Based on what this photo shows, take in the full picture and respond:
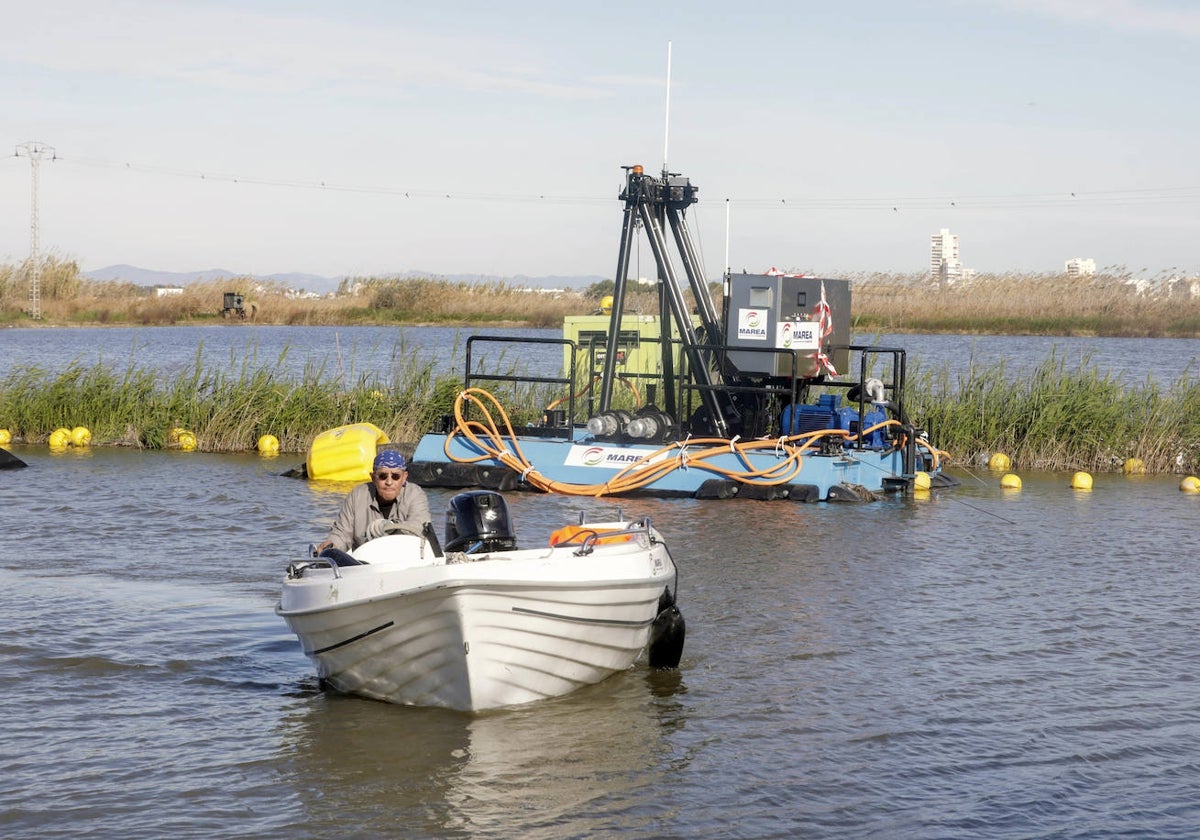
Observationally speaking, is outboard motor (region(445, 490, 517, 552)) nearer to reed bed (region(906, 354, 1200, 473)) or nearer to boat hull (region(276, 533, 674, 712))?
boat hull (region(276, 533, 674, 712))

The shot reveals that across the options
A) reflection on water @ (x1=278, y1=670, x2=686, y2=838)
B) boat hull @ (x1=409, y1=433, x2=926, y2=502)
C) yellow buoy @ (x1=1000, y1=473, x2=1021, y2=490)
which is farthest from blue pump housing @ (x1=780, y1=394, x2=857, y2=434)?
reflection on water @ (x1=278, y1=670, x2=686, y2=838)

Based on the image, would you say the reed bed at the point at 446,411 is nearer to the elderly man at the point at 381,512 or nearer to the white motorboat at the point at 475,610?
the elderly man at the point at 381,512

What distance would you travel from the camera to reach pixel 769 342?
60.0 ft

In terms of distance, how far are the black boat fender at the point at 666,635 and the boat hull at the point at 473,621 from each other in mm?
618

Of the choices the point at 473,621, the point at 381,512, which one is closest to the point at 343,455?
the point at 381,512

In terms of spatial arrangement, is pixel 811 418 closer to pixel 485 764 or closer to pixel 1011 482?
pixel 1011 482

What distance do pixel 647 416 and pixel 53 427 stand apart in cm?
1032

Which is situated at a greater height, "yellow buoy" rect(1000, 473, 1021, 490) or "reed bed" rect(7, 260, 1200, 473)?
"reed bed" rect(7, 260, 1200, 473)

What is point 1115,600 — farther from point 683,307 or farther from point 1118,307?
point 1118,307

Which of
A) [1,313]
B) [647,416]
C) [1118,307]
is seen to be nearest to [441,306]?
[1,313]

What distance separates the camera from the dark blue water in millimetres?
7621

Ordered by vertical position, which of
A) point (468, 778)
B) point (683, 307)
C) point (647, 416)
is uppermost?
point (683, 307)

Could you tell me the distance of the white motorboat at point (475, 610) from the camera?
8.48 m

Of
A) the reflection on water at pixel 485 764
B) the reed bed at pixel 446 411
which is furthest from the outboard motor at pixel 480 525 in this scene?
the reed bed at pixel 446 411
